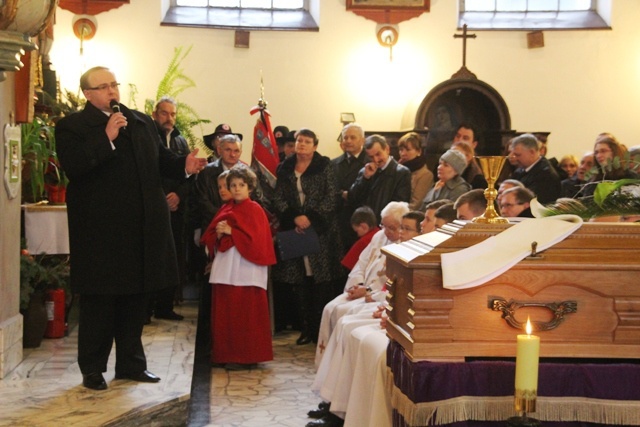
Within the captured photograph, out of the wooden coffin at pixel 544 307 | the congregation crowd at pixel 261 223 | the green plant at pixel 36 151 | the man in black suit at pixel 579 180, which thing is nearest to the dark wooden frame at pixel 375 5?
the congregation crowd at pixel 261 223

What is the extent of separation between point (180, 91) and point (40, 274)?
5.24 m

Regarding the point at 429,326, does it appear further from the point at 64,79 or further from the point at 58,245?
the point at 64,79

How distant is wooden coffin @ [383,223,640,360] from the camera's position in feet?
9.04

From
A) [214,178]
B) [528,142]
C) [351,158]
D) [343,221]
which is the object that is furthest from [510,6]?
[214,178]

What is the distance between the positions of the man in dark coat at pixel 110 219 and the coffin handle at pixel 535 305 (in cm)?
241

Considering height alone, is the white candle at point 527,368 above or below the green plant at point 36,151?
below

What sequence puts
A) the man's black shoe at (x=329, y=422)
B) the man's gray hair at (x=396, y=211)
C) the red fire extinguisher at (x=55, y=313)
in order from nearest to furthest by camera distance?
the man's black shoe at (x=329, y=422)
the man's gray hair at (x=396, y=211)
the red fire extinguisher at (x=55, y=313)

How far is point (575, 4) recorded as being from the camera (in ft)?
41.7

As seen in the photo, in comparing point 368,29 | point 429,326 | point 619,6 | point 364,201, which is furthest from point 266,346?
point 619,6

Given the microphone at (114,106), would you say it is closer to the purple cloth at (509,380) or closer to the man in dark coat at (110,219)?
the man in dark coat at (110,219)

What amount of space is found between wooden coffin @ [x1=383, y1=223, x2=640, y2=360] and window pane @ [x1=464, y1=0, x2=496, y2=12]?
33.5ft

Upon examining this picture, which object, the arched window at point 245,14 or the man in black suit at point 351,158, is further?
the arched window at point 245,14

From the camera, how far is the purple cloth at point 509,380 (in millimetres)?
2736

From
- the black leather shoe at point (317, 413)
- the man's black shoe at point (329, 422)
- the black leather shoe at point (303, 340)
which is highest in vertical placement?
the man's black shoe at point (329, 422)
